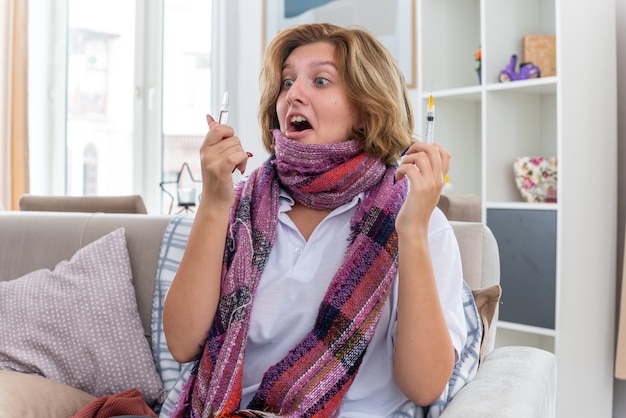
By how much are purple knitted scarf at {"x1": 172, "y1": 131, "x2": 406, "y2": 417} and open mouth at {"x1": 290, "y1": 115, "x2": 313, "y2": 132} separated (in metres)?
0.03

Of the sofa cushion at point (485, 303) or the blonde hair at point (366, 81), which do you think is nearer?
the blonde hair at point (366, 81)

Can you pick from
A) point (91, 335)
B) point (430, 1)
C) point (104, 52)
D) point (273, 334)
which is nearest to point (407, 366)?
point (273, 334)

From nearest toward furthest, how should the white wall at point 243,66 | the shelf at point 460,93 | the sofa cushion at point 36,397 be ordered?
the sofa cushion at point 36,397, the shelf at point 460,93, the white wall at point 243,66

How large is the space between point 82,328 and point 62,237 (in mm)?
331

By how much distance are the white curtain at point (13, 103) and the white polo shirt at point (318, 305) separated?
3562mm

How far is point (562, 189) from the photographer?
2.53 meters

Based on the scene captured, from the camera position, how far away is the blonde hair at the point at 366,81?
1380 mm

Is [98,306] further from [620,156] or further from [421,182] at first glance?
[620,156]

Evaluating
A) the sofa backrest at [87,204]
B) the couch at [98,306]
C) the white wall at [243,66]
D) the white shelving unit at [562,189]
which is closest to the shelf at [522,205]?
the white shelving unit at [562,189]

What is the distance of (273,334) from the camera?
1.35 meters

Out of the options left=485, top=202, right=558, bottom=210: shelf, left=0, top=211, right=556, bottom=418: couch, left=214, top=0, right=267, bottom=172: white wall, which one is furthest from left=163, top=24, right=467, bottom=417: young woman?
left=214, top=0, right=267, bottom=172: white wall

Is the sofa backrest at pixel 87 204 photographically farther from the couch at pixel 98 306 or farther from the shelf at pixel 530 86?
the shelf at pixel 530 86

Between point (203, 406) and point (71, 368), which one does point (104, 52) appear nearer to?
point (71, 368)

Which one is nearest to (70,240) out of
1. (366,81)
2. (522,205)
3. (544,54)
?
(366,81)
